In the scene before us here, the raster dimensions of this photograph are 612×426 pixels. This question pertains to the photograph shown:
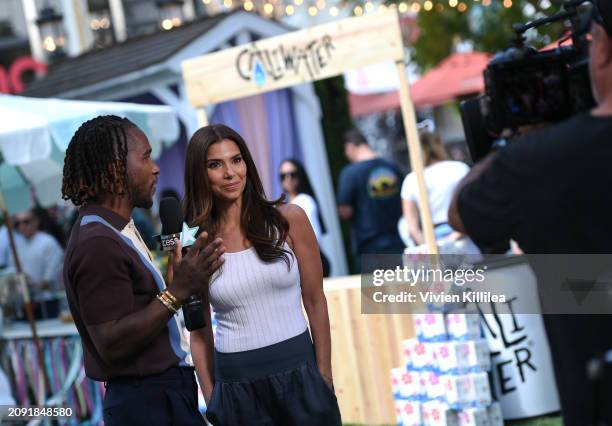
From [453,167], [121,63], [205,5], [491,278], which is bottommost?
[491,278]

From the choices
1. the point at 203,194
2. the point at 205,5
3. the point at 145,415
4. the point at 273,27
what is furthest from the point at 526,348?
the point at 205,5

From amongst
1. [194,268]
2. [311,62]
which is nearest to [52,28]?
[311,62]

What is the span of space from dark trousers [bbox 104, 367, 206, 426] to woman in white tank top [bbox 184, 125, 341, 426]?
1.01 ft

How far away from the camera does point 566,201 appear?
8.03 feet

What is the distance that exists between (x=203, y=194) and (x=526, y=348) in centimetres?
301

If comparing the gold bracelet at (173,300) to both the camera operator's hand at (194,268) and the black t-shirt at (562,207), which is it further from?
the black t-shirt at (562,207)

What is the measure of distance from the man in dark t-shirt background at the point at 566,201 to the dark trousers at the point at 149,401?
4.31 ft

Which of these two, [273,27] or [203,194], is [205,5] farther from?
[203,194]

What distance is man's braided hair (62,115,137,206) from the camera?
3475 millimetres

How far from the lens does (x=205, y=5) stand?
23.3 meters

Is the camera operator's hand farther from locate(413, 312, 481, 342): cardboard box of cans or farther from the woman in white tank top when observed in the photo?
locate(413, 312, 481, 342): cardboard box of cans

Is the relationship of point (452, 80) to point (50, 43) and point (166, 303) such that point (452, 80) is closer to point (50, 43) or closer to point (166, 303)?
point (50, 43)

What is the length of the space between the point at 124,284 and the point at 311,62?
3839 mm

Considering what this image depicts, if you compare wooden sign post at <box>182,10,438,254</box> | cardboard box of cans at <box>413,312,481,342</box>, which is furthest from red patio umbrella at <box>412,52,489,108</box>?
cardboard box of cans at <box>413,312,481,342</box>
